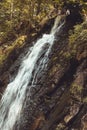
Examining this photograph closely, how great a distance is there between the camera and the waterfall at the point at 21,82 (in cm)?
1220

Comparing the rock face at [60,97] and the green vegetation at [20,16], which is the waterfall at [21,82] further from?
the green vegetation at [20,16]

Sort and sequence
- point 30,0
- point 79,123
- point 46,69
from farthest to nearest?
1. point 30,0
2. point 46,69
3. point 79,123

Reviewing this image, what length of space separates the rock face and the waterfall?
485 mm

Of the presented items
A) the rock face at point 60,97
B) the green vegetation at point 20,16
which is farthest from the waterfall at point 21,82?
the green vegetation at point 20,16

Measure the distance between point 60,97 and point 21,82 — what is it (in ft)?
9.06

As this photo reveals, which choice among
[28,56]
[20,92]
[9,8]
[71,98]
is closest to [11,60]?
[28,56]

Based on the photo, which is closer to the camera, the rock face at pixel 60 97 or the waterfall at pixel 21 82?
the rock face at pixel 60 97

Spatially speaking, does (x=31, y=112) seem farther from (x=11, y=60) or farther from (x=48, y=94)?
(x=11, y=60)

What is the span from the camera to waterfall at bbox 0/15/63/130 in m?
12.2

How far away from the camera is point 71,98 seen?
33.9 ft

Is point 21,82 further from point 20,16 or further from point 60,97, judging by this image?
point 20,16

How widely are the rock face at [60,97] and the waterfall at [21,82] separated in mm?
485

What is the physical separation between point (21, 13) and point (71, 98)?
12456 mm

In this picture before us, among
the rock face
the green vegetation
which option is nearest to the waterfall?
the rock face
